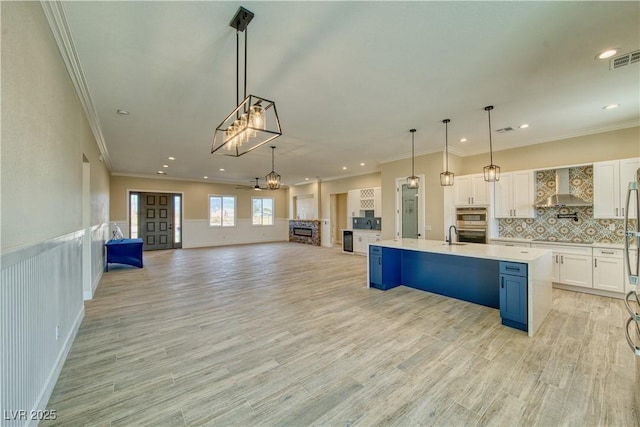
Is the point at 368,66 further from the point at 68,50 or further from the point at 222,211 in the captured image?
the point at 222,211

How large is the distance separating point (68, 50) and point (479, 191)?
21.7 ft

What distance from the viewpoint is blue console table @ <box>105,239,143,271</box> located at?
21.0 feet

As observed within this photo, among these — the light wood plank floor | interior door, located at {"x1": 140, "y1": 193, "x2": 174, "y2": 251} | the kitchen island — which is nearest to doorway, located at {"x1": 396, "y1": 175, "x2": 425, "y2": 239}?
the kitchen island

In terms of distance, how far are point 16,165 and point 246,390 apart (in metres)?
2.13

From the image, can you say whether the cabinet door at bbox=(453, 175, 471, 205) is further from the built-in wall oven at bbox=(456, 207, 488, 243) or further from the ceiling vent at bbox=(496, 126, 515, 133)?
the ceiling vent at bbox=(496, 126, 515, 133)

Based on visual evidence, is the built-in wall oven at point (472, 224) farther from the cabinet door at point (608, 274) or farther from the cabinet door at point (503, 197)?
the cabinet door at point (608, 274)

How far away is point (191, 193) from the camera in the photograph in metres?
10.6

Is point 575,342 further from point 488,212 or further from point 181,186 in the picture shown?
point 181,186

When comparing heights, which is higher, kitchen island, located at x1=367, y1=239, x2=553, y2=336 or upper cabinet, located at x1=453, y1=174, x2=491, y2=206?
upper cabinet, located at x1=453, y1=174, x2=491, y2=206

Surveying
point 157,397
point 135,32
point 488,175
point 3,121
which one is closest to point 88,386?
point 157,397

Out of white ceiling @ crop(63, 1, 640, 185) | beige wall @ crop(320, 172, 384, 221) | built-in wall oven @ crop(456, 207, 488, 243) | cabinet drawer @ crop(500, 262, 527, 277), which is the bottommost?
cabinet drawer @ crop(500, 262, 527, 277)

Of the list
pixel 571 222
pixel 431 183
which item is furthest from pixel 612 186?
pixel 431 183

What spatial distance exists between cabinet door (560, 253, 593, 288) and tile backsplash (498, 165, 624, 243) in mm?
498

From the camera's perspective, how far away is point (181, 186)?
34.2 feet
